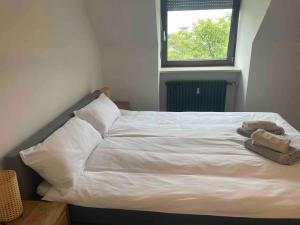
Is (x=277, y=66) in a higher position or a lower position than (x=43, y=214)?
higher

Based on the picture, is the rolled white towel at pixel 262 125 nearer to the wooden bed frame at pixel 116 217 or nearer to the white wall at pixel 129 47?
the wooden bed frame at pixel 116 217

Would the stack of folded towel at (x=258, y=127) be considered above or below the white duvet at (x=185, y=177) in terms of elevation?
above

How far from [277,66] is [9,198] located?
3.27 m

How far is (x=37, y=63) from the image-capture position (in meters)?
1.79

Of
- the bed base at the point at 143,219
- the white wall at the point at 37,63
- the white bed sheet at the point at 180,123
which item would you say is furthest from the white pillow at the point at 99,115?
the bed base at the point at 143,219

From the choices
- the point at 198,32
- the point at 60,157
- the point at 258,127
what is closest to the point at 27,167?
the point at 60,157

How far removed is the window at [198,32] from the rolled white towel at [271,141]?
78.0 inches

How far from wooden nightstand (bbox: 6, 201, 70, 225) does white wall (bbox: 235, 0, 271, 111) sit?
9.13ft

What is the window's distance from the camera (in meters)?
3.31

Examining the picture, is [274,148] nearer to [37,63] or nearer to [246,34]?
[37,63]

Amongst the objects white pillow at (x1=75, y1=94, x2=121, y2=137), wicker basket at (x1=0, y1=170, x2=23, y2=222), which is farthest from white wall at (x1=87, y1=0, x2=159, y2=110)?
wicker basket at (x1=0, y1=170, x2=23, y2=222)

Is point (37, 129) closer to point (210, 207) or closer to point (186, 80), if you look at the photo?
point (210, 207)

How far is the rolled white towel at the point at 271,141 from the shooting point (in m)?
1.73

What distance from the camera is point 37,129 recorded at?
180 centimetres
